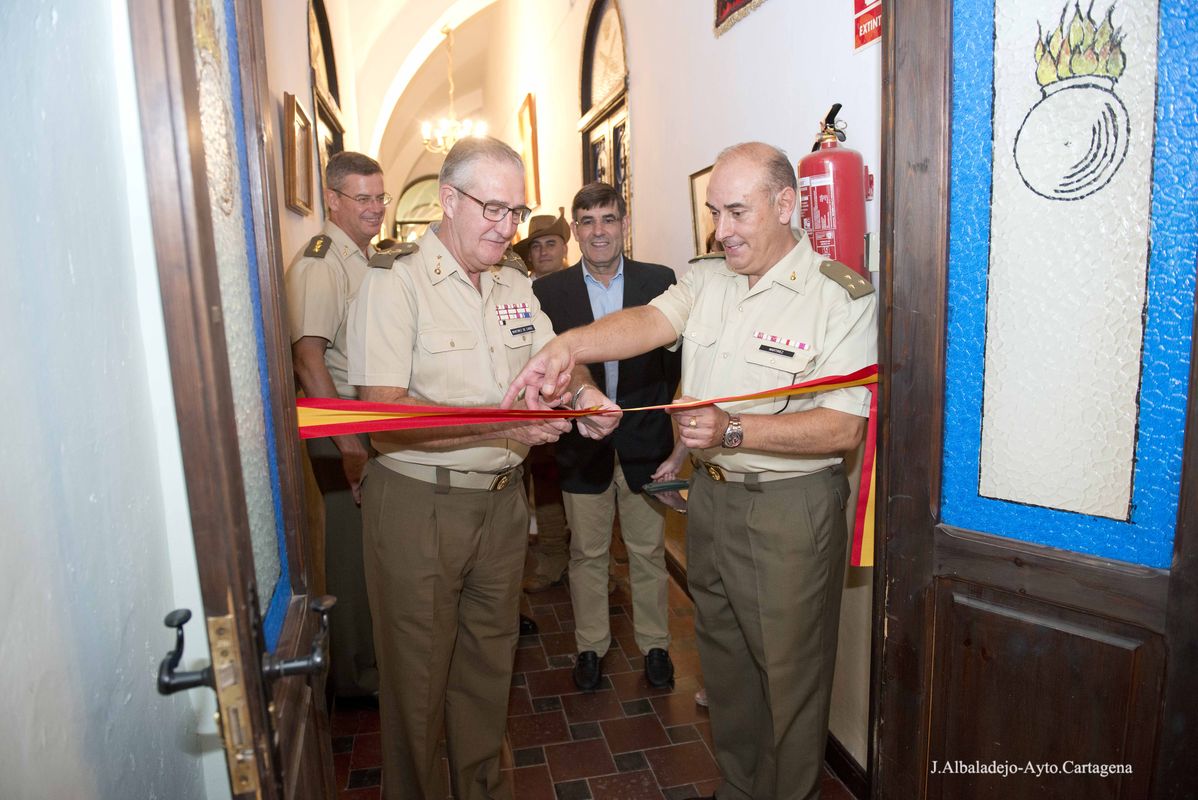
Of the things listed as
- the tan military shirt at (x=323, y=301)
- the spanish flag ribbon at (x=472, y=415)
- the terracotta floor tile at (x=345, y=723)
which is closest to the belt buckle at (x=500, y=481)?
the spanish flag ribbon at (x=472, y=415)

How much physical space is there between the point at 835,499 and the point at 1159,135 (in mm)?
1181

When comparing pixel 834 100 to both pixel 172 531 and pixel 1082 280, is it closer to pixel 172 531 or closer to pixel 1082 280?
pixel 1082 280

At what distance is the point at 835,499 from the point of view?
7.28ft

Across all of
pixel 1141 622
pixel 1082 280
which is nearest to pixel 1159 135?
pixel 1082 280

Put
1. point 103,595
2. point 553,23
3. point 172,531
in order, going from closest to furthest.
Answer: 1. point 103,595
2. point 172,531
3. point 553,23

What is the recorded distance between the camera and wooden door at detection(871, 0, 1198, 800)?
4.81 feet

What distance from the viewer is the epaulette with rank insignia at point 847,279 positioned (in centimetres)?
208

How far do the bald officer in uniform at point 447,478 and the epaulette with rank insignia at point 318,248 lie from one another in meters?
0.92

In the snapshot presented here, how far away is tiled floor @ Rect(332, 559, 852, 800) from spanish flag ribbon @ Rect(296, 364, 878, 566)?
3.47ft

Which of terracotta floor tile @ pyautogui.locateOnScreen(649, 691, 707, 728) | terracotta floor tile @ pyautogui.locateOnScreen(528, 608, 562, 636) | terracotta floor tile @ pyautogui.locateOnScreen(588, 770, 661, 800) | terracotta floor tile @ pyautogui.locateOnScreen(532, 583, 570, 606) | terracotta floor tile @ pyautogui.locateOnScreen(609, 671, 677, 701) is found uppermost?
terracotta floor tile @ pyautogui.locateOnScreen(532, 583, 570, 606)

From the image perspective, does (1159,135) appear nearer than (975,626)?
Yes

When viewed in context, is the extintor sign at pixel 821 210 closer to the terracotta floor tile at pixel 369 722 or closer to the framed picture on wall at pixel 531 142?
the terracotta floor tile at pixel 369 722

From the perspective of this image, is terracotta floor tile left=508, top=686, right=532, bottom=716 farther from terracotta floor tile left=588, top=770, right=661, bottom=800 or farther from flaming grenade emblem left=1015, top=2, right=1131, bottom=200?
flaming grenade emblem left=1015, top=2, right=1131, bottom=200

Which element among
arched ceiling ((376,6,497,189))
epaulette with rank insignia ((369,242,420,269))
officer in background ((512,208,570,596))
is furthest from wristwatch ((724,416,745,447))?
arched ceiling ((376,6,497,189))
